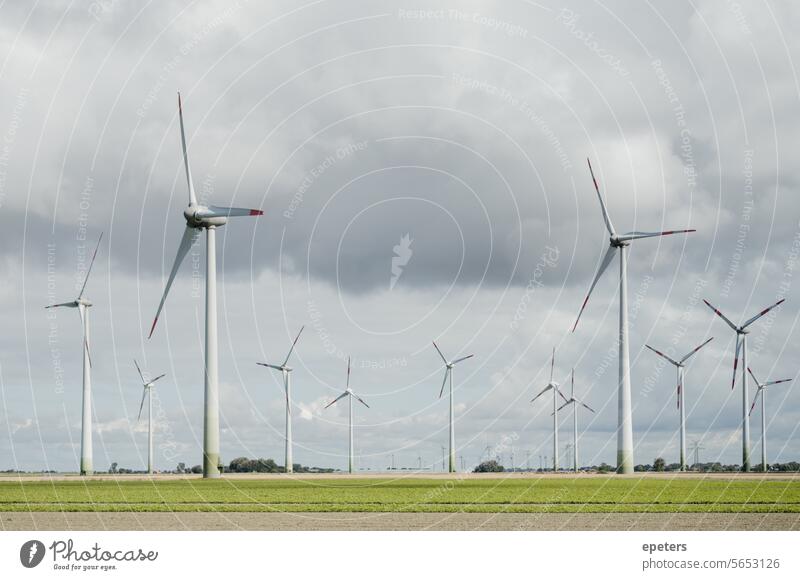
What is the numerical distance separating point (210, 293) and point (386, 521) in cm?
5447

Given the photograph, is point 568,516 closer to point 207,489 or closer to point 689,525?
point 689,525

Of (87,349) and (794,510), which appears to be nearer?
(794,510)

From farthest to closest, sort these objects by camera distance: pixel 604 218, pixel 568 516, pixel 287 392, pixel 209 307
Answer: pixel 287 392 < pixel 604 218 < pixel 209 307 < pixel 568 516

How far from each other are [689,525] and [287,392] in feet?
357

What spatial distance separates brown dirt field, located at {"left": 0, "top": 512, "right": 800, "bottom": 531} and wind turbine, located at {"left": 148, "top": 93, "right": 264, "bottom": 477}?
43362 millimetres

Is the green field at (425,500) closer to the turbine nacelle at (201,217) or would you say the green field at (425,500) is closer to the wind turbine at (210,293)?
the wind turbine at (210,293)

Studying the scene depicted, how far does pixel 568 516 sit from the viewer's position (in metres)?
46.6

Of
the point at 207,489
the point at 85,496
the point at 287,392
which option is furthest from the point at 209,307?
the point at 287,392

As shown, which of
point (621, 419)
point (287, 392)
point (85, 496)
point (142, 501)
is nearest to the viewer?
point (142, 501)
